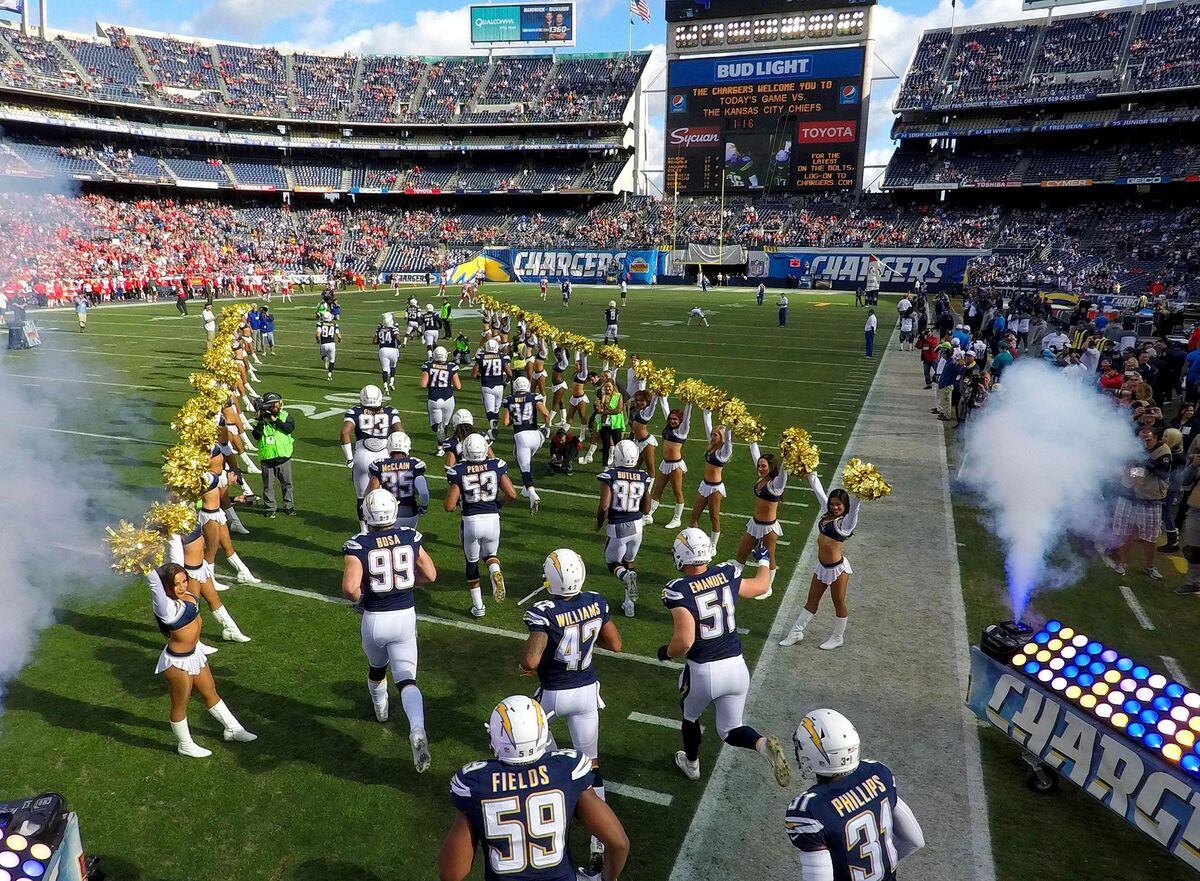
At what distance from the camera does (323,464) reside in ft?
44.2

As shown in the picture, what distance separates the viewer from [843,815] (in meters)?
3.45

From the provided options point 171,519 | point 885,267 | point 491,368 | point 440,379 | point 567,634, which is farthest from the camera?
point 885,267

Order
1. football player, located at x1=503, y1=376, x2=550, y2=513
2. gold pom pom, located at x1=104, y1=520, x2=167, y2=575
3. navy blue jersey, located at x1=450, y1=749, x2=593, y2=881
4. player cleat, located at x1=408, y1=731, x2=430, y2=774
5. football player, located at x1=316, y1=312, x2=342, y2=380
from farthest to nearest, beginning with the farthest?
football player, located at x1=316, y1=312, x2=342, y2=380, football player, located at x1=503, y1=376, x2=550, y2=513, gold pom pom, located at x1=104, y1=520, x2=167, y2=575, player cleat, located at x1=408, y1=731, x2=430, y2=774, navy blue jersey, located at x1=450, y1=749, x2=593, y2=881

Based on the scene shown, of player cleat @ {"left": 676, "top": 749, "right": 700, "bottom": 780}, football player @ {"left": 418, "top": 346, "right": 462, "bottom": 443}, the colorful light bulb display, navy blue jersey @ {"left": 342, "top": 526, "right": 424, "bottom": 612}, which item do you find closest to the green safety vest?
football player @ {"left": 418, "top": 346, "right": 462, "bottom": 443}

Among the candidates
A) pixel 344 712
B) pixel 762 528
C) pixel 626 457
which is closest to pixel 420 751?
pixel 344 712

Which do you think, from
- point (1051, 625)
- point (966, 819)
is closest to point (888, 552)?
point (1051, 625)

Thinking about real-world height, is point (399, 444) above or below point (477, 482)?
above

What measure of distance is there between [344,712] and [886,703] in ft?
15.3

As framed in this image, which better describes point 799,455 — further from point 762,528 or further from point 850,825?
point 850,825

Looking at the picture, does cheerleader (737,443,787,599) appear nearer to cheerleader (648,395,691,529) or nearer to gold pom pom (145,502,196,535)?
cheerleader (648,395,691,529)

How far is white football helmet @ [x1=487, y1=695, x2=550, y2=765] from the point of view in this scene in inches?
135

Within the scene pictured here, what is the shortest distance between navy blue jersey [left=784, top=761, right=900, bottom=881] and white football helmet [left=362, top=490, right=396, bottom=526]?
3840 mm

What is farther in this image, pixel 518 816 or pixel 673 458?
pixel 673 458

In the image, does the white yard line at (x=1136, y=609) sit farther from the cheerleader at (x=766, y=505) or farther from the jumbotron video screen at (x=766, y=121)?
the jumbotron video screen at (x=766, y=121)
